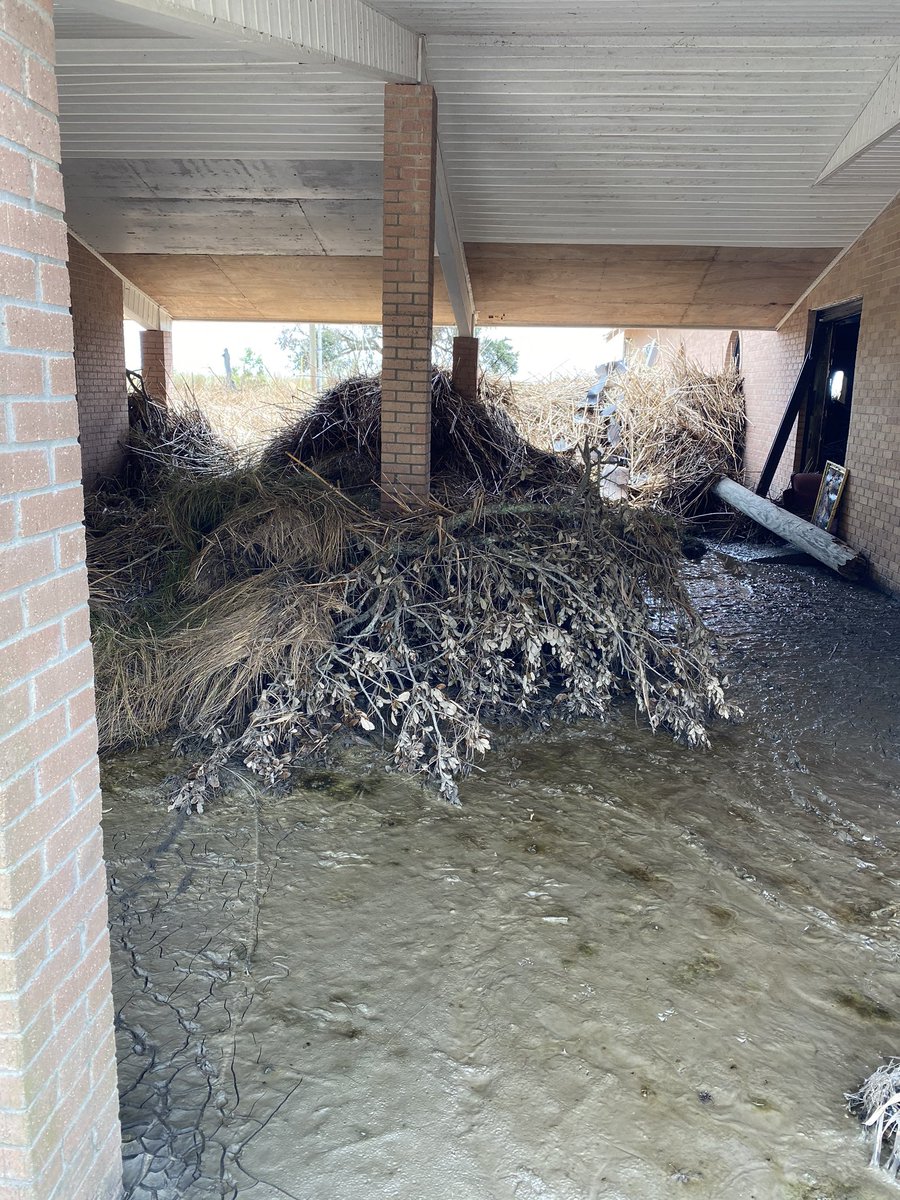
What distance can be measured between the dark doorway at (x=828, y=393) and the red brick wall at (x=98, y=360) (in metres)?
9.42

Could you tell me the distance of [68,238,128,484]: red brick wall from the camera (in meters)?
11.0

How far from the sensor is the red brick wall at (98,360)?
36.2 feet

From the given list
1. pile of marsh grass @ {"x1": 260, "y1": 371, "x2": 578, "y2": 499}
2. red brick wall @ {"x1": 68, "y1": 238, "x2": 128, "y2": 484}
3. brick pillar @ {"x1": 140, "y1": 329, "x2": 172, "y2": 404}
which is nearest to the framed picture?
pile of marsh grass @ {"x1": 260, "y1": 371, "x2": 578, "y2": 499}

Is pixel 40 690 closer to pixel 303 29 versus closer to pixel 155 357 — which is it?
pixel 303 29

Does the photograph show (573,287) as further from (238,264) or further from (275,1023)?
(275,1023)

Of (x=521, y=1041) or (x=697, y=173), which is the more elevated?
(x=697, y=173)

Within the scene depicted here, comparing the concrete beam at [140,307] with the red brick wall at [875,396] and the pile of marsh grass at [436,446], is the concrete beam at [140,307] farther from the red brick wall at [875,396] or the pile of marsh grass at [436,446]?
the red brick wall at [875,396]

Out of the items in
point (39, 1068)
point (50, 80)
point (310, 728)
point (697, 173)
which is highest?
point (697, 173)

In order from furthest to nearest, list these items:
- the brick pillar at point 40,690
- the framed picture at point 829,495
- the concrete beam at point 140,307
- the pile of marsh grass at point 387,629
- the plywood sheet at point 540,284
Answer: the concrete beam at point 140,307
the plywood sheet at point 540,284
the framed picture at point 829,495
the pile of marsh grass at point 387,629
the brick pillar at point 40,690

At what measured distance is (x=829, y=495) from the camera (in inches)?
424

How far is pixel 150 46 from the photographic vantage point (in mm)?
6500

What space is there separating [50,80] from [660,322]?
12074mm

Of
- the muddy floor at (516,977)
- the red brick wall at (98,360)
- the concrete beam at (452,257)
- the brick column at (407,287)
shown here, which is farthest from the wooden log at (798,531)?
the red brick wall at (98,360)

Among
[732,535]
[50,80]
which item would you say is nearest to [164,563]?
[50,80]
